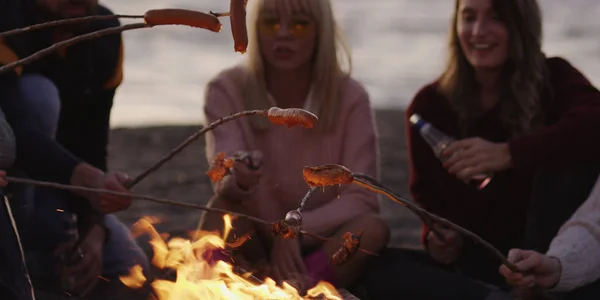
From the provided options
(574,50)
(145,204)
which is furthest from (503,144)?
(574,50)

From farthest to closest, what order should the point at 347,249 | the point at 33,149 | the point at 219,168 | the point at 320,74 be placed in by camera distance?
1. the point at 320,74
2. the point at 33,149
3. the point at 219,168
4. the point at 347,249

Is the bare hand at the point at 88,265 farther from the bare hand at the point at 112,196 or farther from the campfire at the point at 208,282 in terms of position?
the campfire at the point at 208,282

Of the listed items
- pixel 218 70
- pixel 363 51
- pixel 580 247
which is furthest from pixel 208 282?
pixel 363 51

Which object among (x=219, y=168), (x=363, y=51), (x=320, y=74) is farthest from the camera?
(x=363, y=51)

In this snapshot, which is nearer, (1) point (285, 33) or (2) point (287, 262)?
(2) point (287, 262)

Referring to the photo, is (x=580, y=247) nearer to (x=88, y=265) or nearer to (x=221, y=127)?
(x=221, y=127)

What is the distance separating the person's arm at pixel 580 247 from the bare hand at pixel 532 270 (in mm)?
42

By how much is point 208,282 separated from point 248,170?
83cm

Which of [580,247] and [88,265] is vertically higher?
[580,247]

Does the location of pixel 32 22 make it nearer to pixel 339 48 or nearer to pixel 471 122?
pixel 339 48

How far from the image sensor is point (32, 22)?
3107 millimetres

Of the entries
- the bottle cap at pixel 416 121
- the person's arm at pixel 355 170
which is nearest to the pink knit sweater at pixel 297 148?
the person's arm at pixel 355 170

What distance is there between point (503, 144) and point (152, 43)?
877 centimetres

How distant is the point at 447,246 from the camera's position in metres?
3.31
